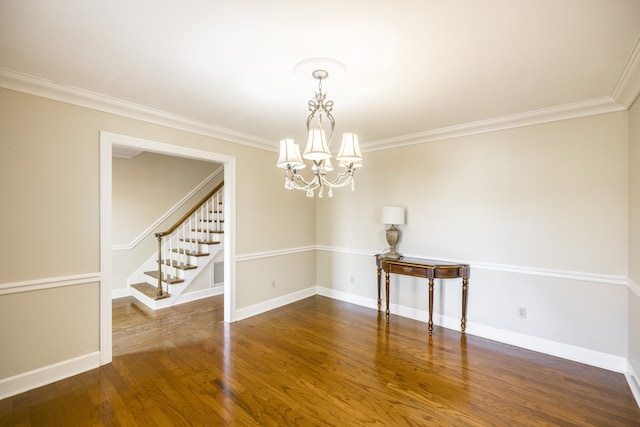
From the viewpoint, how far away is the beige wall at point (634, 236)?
234 centimetres

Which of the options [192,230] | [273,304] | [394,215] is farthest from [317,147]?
[192,230]

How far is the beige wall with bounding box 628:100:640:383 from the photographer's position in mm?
2341

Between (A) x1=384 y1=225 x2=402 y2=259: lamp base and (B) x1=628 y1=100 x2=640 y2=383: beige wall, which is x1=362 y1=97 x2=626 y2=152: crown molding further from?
(A) x1=384 y1=225 x2=402 y2=259: lamp base

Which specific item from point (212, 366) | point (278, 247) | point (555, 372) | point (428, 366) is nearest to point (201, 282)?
point (278, 247)

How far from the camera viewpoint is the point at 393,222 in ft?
12.6

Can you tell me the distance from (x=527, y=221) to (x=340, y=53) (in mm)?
2656

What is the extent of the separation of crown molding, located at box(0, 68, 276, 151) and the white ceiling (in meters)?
0.02

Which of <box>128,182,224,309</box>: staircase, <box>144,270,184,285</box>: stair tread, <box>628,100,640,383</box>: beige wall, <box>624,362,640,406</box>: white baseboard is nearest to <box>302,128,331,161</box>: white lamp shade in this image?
<box>628,100,640,383</box>: beige wall

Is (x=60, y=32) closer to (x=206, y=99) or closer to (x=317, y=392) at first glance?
(x=206, y=99)

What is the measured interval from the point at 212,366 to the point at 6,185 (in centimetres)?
223

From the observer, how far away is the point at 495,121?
3.21 m

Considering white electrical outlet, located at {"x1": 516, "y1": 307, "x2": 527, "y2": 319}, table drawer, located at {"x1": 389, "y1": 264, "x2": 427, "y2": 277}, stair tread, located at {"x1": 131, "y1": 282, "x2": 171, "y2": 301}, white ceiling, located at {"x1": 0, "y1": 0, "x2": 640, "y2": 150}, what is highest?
white ceiling, located at {"x1": 0, "y1": 0, "x2": 640, "y2": 150}

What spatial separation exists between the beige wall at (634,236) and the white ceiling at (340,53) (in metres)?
0.29

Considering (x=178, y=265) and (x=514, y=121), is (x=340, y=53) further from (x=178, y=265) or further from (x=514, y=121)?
(x=178, y=265)
